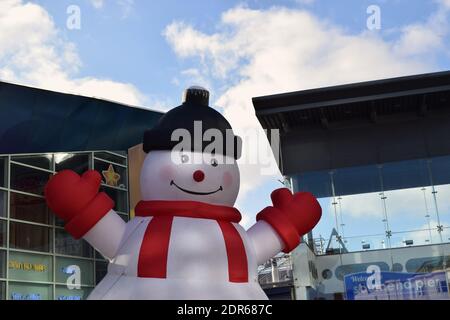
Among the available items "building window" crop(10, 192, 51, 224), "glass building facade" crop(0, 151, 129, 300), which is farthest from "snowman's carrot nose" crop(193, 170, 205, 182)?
"building window" crop(10, 192, 51, 224)

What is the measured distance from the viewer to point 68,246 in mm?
12609

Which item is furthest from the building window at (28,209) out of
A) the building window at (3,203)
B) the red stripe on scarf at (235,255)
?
the red stripe on scarf at (235,255)

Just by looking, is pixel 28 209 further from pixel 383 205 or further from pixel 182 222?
pixel 383 205

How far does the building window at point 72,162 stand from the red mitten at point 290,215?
253 inches

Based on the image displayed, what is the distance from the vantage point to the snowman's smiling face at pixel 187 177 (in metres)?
6.99

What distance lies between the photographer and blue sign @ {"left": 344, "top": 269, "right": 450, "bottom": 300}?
1199 centimetres

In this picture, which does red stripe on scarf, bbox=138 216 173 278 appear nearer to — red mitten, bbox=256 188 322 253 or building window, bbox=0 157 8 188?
red mitten, bbox=256 188 322 253

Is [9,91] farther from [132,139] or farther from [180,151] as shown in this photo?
[180,151]

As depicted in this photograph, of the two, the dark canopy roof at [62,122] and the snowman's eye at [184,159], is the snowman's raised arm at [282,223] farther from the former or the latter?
the dark canopy roof at [62,122]

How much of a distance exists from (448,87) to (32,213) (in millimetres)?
9231

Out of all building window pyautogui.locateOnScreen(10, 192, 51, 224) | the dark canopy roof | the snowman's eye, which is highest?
A: the dark canopy roof

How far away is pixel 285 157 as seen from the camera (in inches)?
535

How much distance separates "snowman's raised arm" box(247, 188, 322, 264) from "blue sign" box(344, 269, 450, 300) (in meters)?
4.94

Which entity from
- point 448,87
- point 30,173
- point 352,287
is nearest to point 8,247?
point 30,173
